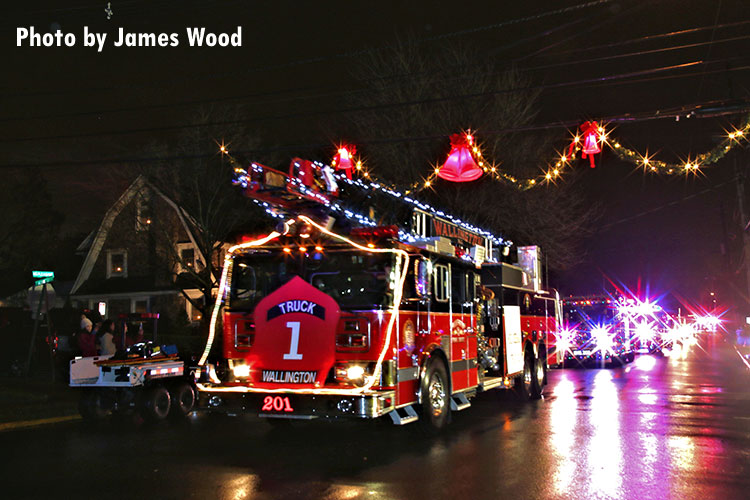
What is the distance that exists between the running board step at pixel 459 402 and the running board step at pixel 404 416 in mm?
1443

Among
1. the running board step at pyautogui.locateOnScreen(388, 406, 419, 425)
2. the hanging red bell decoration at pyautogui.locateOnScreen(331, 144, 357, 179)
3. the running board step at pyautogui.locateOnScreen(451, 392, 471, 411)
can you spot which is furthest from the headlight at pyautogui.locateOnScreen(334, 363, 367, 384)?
the hanging red bell decoration at pyautogui.locateOnScreen(331, 144, 357, 179)

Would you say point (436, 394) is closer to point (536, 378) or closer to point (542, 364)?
point (536, 378)

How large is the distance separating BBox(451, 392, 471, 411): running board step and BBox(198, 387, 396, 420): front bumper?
7.89 feet

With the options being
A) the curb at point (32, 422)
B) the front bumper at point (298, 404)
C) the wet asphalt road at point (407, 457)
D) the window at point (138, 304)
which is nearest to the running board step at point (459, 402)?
the wet asphalt road at point (407, 457)

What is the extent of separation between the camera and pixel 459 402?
11.8 m

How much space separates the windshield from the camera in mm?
9688

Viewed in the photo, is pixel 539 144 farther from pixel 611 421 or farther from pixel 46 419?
pixel 46 419

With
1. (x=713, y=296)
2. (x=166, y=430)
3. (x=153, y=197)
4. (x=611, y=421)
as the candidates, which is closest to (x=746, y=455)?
→ (x=611, y=421)

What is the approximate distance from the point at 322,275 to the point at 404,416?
2.23 meters

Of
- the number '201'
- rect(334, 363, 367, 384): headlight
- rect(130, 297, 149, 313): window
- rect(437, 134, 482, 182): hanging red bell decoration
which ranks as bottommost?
the number '201'

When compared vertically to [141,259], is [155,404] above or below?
below

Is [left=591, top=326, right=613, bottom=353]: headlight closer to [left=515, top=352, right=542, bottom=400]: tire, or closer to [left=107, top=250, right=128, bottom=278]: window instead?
[left=515, top=352, right=542, bottom=400]: tire

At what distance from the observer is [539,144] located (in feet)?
82.5

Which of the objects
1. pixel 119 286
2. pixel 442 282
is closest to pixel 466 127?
pixel 442 282
